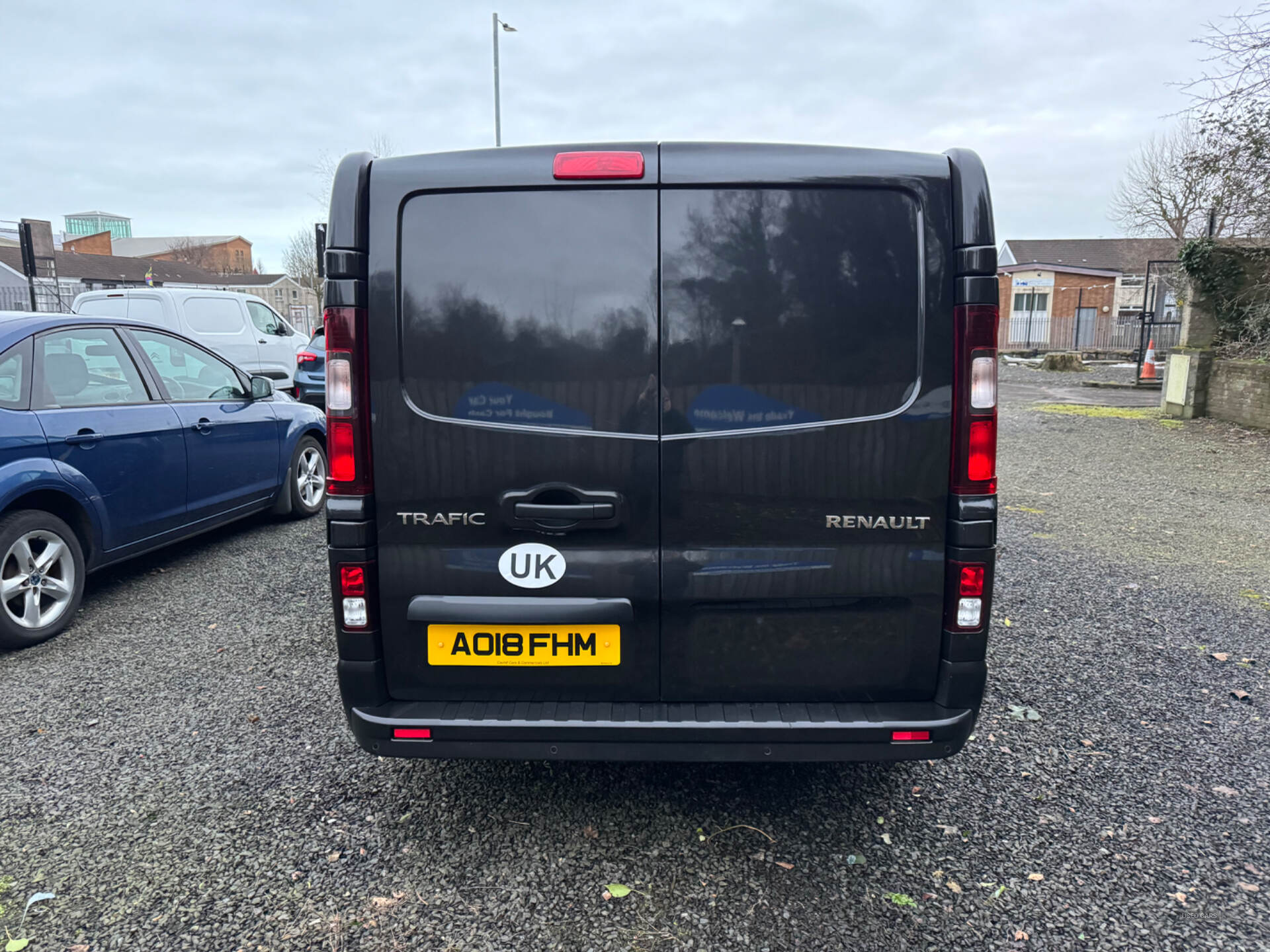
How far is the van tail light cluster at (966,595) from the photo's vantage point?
2.47 meters

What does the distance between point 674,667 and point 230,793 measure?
→ 1.73 m

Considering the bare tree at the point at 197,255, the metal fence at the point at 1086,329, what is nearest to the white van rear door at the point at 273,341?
the metal fence at the point at 1086,329

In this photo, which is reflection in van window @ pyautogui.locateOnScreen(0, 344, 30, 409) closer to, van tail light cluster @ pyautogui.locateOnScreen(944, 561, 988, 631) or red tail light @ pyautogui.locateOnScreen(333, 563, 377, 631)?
red tail light @ pyautogui.locateOnScreen(333, 563, 377, 631)

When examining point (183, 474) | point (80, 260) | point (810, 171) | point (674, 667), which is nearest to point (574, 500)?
point (674, 667)

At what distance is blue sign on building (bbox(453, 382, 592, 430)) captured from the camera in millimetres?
2441

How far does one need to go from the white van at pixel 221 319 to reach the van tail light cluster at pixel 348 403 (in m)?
10.6

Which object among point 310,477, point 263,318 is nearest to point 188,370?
point 310,477

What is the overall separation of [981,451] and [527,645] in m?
1.44

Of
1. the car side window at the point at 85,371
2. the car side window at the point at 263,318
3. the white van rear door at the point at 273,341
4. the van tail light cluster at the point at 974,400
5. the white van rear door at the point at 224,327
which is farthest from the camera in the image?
the car side window at the point at 263,318

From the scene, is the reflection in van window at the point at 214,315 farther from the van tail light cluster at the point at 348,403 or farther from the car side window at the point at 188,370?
the van tail light cluster at the point at 348,403

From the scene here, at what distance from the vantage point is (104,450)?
4699 mm

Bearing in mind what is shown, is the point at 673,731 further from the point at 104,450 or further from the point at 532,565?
the point at 104,450

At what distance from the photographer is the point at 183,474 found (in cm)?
536

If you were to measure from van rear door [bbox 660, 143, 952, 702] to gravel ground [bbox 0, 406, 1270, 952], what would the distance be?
0.74 meters
